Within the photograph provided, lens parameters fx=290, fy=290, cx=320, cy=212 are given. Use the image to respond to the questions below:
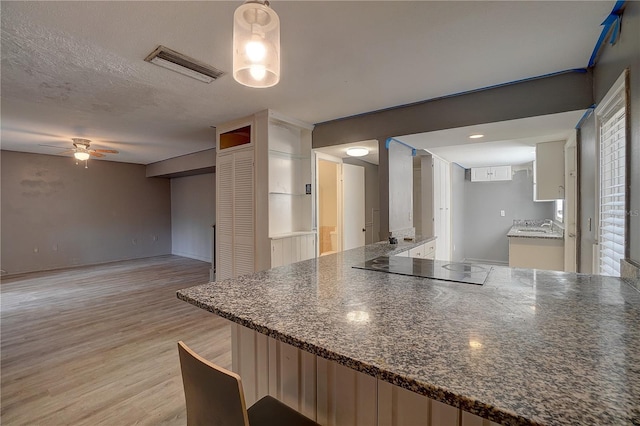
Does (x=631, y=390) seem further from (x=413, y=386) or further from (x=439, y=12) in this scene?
(x=439, y=12)

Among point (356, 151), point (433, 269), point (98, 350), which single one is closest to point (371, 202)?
point (356, 151)

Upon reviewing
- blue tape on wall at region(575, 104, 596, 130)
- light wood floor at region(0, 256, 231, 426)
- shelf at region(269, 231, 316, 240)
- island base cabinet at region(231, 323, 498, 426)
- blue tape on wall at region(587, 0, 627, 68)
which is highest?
blue tape on wall at region(587, 0, 627, 68)

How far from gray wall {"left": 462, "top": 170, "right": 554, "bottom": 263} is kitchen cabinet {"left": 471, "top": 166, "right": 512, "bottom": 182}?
0.13 m

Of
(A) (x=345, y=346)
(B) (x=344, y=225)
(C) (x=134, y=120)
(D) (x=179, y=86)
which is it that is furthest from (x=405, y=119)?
(C) (x=134, y=120)

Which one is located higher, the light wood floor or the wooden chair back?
the wooden chair back

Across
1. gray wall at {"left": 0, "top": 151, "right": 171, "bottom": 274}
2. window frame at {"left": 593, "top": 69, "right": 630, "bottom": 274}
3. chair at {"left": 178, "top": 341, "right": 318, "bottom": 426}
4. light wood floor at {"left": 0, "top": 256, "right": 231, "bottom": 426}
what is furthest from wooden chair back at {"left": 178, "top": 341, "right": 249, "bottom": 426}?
gray wall at {"left": 0, "top": 151, "right": 171, "bottom": 274}

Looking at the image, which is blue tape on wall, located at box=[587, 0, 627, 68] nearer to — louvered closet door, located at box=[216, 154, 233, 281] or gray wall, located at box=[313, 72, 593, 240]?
gray wall, located at box=[313, 72, 593, 240]

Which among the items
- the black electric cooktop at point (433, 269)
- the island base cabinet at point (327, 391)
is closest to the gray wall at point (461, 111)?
the black electric cooktop at point (433, 269)

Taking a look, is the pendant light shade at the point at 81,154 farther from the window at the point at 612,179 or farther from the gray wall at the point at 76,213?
the window at the point at 612,179

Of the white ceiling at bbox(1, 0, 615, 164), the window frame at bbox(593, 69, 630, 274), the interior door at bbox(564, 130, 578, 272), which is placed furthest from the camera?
the interior door at bbox(564, 130, 578, 272)

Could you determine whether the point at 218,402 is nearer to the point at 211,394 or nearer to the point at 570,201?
the point at 211,394

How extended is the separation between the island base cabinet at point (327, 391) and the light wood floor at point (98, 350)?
37.6 inches

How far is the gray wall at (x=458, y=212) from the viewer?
558 centimetres

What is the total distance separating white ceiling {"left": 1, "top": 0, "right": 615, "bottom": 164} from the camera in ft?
5.29
